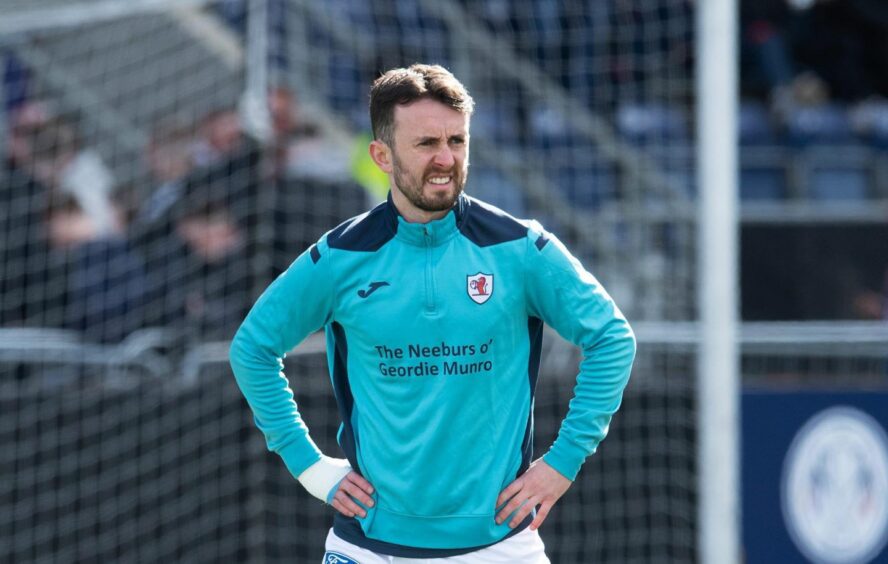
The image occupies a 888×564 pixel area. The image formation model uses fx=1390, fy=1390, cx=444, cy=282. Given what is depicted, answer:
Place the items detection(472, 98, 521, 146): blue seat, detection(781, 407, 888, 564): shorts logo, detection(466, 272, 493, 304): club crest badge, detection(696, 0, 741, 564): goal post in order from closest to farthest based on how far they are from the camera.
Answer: detection(466, 272, 493, 304): club crest badge → detection(696, 0, 741, 564): goal post → detection(781, 407, 888, 564): shorts logo → detection(472, 98, 521, 146): blue seat

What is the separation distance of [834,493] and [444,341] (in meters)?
3.97

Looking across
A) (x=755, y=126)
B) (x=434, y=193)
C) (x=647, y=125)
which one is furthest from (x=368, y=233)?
(x=755, y=126)

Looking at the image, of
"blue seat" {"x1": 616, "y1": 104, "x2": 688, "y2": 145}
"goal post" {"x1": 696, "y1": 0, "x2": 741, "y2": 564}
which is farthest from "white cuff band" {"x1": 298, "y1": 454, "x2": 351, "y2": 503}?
"blue seat" {"x1": 616, "y1": 104, "x2": 688, "y2": 145}

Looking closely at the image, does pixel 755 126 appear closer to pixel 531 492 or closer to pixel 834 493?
pixel 834 493

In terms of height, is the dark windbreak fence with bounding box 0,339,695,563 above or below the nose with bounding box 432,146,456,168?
below

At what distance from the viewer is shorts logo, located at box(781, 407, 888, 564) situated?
22.8 ft

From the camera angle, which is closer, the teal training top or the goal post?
the teal training top

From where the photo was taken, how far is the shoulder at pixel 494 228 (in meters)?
3.72

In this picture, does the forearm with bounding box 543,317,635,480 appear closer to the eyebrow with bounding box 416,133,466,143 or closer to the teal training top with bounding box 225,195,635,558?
the teal training top with bounding box 225,195,635,558

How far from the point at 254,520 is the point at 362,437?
296 centimetres

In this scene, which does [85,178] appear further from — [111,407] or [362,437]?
[362,437]

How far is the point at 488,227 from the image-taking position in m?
3.74

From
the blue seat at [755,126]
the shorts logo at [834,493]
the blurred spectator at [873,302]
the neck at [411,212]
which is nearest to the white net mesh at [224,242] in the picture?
the shorts logo at [834,493]

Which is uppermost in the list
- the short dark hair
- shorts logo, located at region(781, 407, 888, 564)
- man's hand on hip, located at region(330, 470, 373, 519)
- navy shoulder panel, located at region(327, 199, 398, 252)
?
the short dark hair
